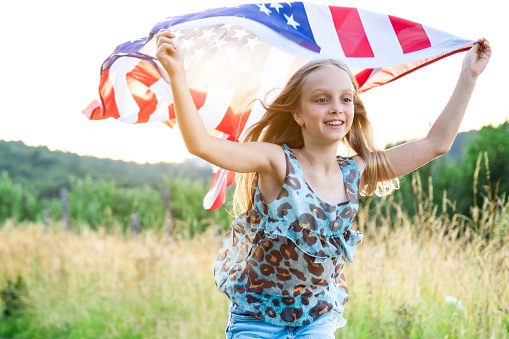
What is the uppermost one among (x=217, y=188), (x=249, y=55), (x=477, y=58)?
(x=249, y=55)

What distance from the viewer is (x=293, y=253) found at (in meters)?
2.00

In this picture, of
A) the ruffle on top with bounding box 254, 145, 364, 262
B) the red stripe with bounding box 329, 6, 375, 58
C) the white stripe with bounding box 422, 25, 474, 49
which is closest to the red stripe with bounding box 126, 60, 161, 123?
the ruffle on top with bounding box 254, 145, 364, 262

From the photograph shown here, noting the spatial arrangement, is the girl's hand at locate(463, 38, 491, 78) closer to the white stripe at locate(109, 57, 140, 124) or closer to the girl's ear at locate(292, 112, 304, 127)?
the girl's ear at locate(292, 112, 304, 127)

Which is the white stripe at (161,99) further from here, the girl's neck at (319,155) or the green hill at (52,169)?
the green hill at (52,169)

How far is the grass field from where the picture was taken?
3416mm

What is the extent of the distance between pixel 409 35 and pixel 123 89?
1.33 m

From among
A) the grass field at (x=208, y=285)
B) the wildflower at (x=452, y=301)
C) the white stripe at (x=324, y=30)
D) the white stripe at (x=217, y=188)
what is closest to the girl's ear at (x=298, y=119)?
the white stripe at (x=324, y=30)

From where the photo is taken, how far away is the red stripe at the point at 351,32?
238 cm

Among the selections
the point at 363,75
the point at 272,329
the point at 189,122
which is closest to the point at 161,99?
the point at 189,122

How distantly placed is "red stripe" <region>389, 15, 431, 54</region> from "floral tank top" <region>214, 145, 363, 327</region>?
81cm

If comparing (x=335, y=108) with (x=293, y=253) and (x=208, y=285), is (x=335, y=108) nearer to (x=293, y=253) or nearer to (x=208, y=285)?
(x=293, y=253)

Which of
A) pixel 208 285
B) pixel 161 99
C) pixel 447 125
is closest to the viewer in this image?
pixel 447 125

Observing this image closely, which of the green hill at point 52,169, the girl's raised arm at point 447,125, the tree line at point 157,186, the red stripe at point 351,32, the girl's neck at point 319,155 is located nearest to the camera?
the girl's neck at point 319,155

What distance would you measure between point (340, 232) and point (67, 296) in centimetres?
442
